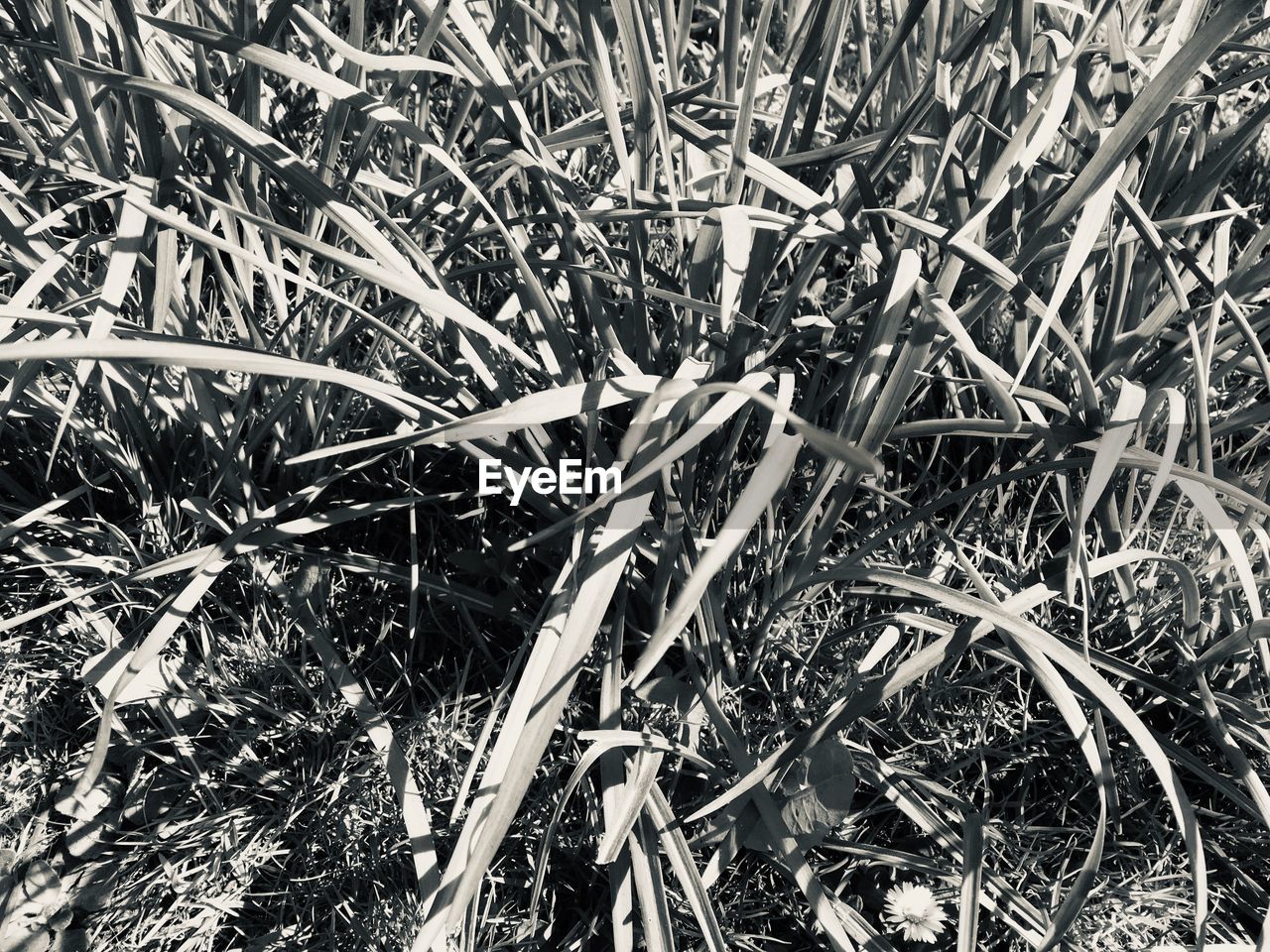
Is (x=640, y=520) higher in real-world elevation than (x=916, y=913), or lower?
higher

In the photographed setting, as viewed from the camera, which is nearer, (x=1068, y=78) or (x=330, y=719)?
(x=1068, y=78)

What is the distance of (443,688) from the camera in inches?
47.5

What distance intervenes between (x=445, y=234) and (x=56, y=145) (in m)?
0.44

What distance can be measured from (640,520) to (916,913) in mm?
539

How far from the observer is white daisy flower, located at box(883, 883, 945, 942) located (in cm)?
100

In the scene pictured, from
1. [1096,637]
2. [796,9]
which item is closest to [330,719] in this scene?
[1096,637]

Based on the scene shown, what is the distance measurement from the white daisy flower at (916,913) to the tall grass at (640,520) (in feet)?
0.14

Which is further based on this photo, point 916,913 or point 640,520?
point 916,913

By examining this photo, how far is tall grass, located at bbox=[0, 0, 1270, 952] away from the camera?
36.8 inches

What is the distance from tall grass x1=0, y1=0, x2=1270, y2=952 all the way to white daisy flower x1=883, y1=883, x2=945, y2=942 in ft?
0.14

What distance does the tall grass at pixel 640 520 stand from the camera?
0.94 metres

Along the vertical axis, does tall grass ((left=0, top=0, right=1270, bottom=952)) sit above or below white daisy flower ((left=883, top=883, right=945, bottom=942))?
above

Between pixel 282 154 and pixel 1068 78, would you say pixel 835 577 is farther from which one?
pixel 282 154

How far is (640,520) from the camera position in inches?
31.5
